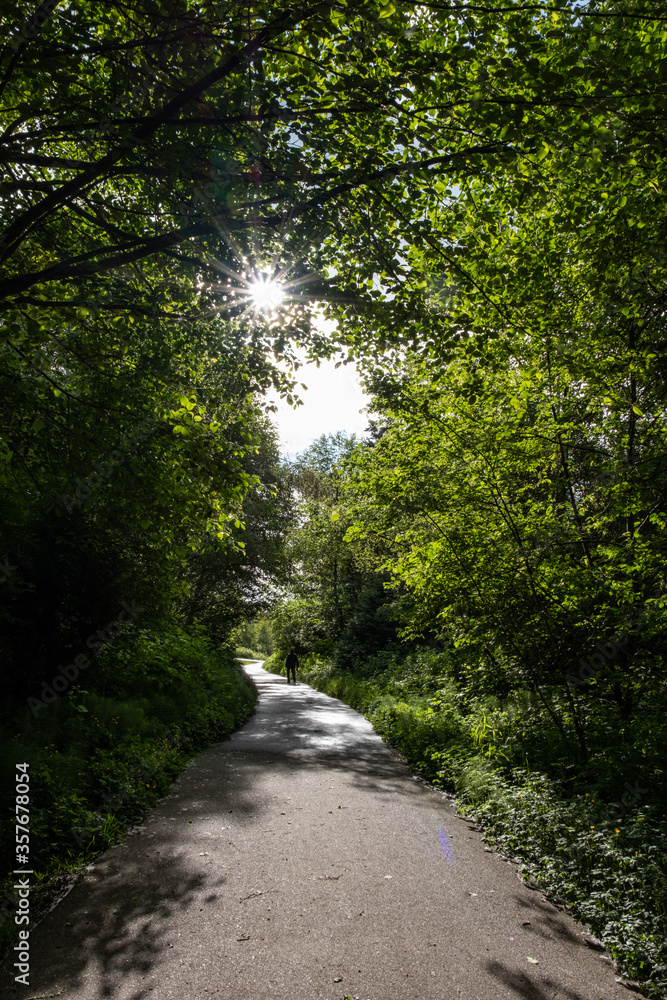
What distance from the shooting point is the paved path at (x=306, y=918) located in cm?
342

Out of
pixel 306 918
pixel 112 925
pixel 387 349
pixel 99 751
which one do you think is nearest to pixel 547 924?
pixel 306 918

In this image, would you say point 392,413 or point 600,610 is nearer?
point 600,610

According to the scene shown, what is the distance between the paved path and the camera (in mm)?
3420

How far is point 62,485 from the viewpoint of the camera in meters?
7.08

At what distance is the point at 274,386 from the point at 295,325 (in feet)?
3.63

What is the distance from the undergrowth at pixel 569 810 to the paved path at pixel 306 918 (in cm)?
27

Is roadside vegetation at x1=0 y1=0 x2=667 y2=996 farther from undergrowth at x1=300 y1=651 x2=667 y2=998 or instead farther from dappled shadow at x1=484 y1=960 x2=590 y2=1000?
dappled shadow at x1=484 y1=960 x2=590 y2=1000

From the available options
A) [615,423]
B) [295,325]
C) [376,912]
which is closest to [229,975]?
[376,912]

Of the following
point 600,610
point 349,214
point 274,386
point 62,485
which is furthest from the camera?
point 274,386

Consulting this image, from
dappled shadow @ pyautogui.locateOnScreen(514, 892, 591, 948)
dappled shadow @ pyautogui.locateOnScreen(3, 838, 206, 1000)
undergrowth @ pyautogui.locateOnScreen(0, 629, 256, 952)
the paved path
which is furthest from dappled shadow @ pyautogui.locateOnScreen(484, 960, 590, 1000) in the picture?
undergrowth @ pyautogui.locateOnScreen(0, 629, 256, 952)

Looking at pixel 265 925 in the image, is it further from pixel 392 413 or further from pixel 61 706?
pixel 392 413

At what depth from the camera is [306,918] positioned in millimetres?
4148

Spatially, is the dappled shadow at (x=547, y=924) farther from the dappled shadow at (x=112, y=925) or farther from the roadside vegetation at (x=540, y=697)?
the dappled shadow at (x=112, y=925)

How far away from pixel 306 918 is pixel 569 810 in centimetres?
297
